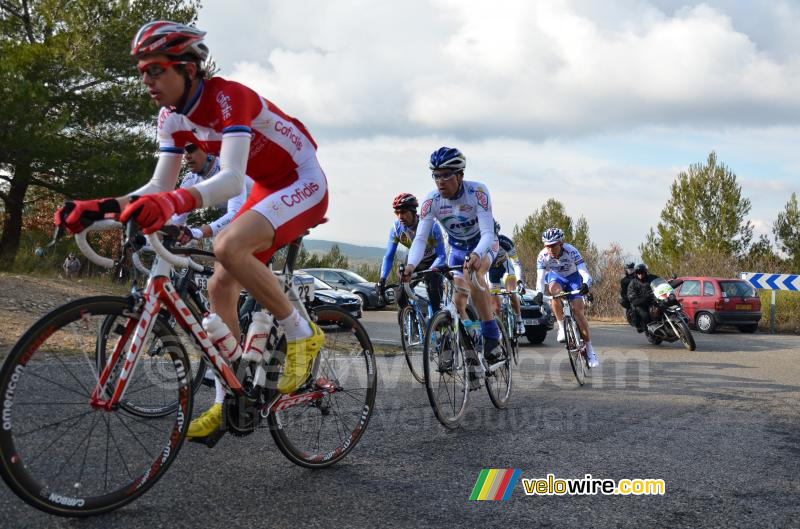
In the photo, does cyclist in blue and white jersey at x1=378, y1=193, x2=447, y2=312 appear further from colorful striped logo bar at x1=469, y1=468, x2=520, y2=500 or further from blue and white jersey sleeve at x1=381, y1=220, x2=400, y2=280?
colorful striped logo bar at x1=469, y1=468, x2=520, y2=500

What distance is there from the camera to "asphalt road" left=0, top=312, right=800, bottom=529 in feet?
10.3

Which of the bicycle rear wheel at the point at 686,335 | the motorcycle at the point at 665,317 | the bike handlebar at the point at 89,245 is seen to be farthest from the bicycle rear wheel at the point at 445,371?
the motorcycle at the point at 665,317

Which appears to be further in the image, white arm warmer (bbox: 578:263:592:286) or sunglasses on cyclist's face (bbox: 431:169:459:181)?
white arm warmer (bbox: 578:263:592:286)

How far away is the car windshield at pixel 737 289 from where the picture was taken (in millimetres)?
20609

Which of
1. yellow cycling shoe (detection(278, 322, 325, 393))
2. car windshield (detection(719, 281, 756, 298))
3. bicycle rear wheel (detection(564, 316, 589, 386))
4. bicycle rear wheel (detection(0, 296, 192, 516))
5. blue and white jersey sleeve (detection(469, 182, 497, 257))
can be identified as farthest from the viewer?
car windshield (detection(719, 281, 756, 298))

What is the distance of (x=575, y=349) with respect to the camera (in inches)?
333

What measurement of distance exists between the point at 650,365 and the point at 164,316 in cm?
920

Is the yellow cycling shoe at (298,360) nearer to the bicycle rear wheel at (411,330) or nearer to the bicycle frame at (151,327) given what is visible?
the bicycle frame at (151,327)

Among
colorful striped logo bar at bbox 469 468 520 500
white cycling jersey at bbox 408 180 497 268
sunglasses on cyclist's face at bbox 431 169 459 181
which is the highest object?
sunglasses on cyclist's face at bbox 431 169 459 181

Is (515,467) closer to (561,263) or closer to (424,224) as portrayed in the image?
(424,224)

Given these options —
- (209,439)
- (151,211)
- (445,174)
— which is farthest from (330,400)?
(445,174)

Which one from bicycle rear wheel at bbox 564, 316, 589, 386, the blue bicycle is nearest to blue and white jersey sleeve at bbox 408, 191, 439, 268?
the blue bicycle

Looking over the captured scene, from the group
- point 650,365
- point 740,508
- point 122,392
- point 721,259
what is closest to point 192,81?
point 122,392

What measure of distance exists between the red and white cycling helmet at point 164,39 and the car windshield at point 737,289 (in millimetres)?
20300
